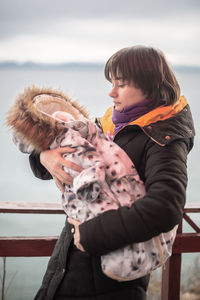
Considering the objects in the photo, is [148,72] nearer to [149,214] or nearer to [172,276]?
[149,214]

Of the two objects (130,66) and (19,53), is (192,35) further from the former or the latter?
(130,66)

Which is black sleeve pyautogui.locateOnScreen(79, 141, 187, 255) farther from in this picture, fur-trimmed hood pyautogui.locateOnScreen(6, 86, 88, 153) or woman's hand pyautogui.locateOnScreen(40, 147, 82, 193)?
fur-trimmed hood pyautogui.locateOnScreen(6, 86, 88, 153)

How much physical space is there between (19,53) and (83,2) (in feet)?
2.14

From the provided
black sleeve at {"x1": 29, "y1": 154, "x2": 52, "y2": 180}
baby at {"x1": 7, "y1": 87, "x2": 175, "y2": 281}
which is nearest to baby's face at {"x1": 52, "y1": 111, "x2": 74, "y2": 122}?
baby at {"x1": 7, "y1": 87, "x2": 175, "y2": 281}

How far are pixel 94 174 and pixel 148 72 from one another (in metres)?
0.40

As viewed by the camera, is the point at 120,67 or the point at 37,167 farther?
the point at 37,167

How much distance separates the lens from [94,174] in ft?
3.16

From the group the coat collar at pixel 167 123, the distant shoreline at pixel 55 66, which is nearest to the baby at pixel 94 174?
the coat collar at pixel 167 123

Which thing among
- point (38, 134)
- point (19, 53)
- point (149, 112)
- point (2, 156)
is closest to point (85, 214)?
point (38, 134)

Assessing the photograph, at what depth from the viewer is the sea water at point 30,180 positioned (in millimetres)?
2762

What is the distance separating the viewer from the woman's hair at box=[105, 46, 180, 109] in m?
1.11

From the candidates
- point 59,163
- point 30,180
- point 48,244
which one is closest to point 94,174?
point 59,163

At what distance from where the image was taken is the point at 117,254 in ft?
3.28

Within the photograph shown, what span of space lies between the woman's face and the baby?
0.47 feet
